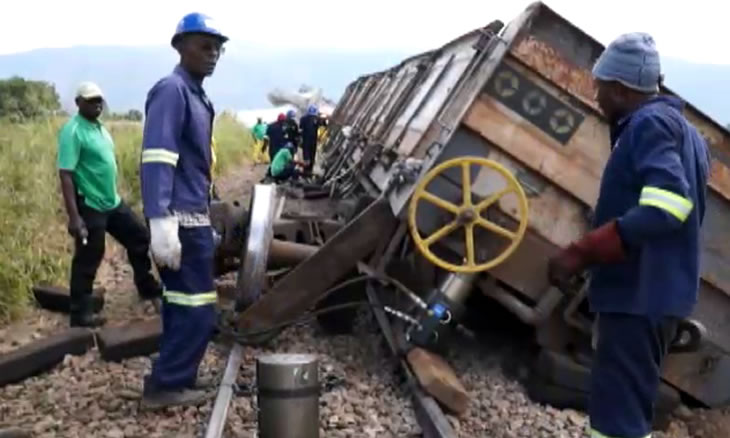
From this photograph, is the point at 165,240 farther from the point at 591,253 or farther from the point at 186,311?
the point at 591,253

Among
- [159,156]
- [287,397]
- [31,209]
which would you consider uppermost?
[159,156]

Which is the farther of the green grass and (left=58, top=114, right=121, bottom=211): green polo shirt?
the green grass

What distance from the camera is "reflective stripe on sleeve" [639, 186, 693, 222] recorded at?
2.90 meters

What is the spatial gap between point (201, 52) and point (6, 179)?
235 inches

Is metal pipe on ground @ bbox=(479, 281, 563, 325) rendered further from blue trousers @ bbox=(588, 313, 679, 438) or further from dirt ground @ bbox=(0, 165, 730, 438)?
blue trousers @ bbox=(588, 313, 679, 438)

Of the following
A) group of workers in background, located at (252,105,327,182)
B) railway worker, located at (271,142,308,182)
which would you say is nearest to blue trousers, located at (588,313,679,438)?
railway worker, located at (271,142,308,182)

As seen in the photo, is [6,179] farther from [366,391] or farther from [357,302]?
[366,391]

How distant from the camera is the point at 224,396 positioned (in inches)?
169

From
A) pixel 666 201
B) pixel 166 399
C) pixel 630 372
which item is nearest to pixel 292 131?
pixel 166 399

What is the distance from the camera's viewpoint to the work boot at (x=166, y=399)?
4.38m

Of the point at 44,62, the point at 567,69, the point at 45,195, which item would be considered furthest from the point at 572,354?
the point at 44,62

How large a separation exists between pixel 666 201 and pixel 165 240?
7.18ft

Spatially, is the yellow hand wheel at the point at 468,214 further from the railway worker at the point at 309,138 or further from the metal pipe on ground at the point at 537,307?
the railway worker at the point at 309,138

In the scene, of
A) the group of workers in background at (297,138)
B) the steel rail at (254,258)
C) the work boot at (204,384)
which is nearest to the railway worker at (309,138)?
the group of workers in background at (297,138)
